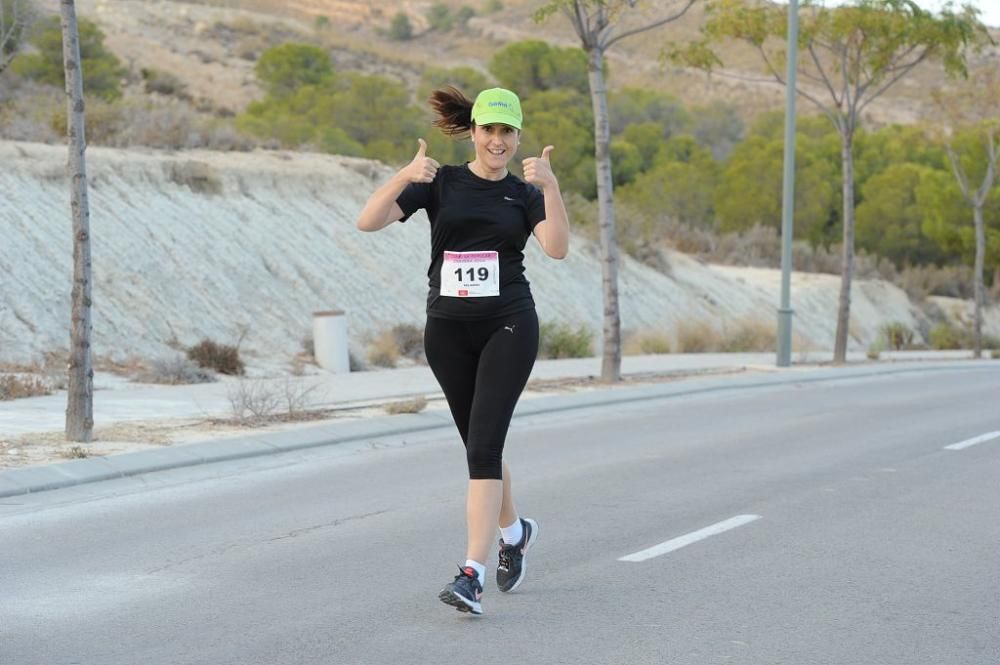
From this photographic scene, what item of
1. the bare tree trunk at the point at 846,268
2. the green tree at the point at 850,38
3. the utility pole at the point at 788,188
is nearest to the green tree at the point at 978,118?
the green tree at the point at 850,38

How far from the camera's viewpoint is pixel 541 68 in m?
59.3

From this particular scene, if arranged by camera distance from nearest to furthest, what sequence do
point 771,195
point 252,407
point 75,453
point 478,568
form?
point 478,568 → point 75,453 → point 252,407 → point 771,195

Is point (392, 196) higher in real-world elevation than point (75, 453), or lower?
higher

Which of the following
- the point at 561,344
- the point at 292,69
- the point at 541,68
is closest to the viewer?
the point at 561,344

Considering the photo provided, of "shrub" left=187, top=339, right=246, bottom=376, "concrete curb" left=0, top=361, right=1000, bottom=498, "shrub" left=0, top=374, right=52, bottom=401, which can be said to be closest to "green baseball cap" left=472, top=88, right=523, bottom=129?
"concrete curb" left=0, top=361, right=1000, bottom=498

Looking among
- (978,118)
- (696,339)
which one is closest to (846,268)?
(696,339)

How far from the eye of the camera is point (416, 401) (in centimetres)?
1553

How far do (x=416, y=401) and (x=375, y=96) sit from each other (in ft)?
109

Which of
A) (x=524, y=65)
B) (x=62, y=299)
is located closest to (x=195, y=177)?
(x=62, y=299)

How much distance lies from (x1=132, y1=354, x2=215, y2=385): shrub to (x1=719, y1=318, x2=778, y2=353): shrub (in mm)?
15456

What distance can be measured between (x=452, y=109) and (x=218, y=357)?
13.5 metres

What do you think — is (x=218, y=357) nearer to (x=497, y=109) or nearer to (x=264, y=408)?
(x=264, y=408)

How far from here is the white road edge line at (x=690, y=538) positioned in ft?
27.2

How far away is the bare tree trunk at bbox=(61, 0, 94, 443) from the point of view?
12320mm
